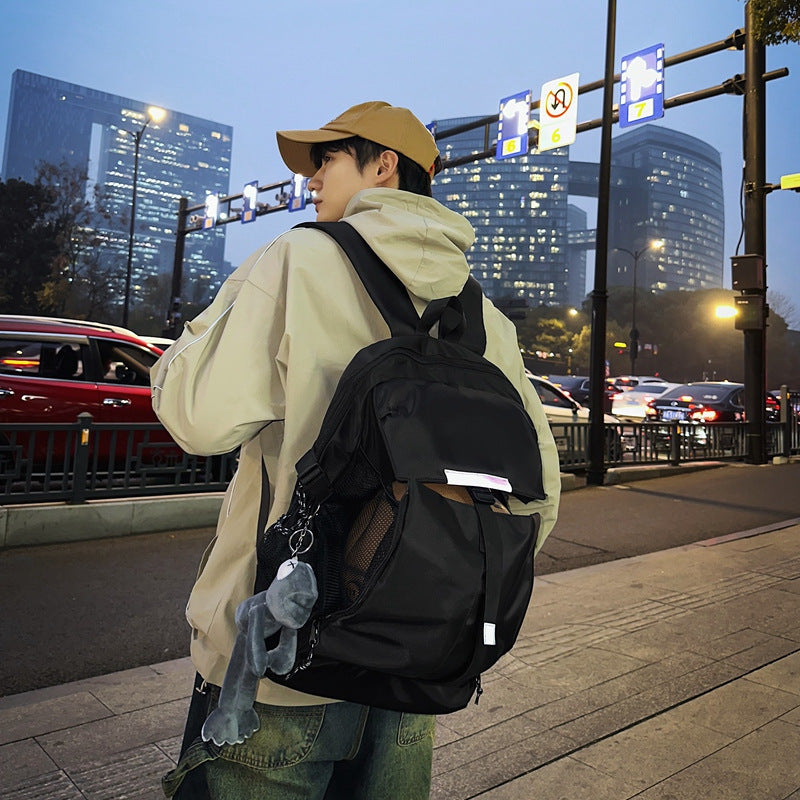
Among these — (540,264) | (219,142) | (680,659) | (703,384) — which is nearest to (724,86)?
(703,384)

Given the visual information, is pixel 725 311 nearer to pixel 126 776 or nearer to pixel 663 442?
Answer: pixel 663 442

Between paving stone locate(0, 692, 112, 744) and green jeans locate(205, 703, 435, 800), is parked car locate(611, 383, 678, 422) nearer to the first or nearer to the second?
paving stone locate(0, 692, 112, 744)

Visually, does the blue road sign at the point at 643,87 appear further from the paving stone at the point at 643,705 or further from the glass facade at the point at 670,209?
the glass facade at the point at 670,209

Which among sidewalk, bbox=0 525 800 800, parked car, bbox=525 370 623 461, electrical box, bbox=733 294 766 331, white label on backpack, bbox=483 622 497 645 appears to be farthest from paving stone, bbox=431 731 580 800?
electrical box, bbox=733 294 766 331

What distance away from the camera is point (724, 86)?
14.1m

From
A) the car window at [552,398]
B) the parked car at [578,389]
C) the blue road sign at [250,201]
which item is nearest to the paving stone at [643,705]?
the car window at [552,398]

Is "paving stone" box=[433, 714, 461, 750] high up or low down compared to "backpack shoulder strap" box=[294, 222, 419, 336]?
down

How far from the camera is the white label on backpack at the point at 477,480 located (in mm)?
1157

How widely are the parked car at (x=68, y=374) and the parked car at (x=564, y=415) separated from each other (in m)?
5.90

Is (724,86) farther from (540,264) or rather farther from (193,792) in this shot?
(540,264)

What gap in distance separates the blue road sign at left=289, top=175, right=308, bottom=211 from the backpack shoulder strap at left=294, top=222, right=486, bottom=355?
76.7 ft

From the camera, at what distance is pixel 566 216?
178 metres

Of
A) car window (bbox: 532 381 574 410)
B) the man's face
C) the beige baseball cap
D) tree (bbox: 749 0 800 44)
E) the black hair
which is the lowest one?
the man's face

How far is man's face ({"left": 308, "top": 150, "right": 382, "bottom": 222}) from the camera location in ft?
5.17
